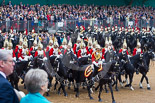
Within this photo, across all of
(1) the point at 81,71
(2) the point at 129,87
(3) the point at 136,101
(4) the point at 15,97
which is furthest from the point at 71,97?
(4) the point at 15,97

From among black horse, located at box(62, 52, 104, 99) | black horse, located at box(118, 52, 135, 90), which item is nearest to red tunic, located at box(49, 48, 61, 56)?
black horse, located at box(62, 52, 104, 99)

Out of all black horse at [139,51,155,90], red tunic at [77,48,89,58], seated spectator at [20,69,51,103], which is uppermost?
seated spectator at [20,69,51,103]

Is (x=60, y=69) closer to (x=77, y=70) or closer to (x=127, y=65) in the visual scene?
(x=77, y=70)

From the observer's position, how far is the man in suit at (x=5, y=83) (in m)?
3.49

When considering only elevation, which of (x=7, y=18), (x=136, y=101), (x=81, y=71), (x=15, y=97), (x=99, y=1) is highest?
(x=99, y=1)

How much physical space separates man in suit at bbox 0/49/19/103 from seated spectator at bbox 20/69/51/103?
18 centimetres

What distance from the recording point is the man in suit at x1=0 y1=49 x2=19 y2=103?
349cm

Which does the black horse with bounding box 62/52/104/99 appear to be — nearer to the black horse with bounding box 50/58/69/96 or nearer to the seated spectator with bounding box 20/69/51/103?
the black horse with bounding box 50/58/69/96

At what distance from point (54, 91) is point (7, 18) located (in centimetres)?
1202

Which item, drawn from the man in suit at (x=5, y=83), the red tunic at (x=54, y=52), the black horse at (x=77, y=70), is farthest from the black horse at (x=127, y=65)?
the man in suit at (x=5, y=83)

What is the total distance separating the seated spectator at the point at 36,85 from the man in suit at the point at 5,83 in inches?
7.1

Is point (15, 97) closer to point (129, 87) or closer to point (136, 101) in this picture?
point (136, 101)

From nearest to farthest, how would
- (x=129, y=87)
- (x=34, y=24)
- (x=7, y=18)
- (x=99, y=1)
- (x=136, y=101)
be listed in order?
(x=136, y=101) < (x=129, y=87) < (x=7, y=18) < (x=34, y=24) < (x=99, y=1)

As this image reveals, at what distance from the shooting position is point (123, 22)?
33.9m
